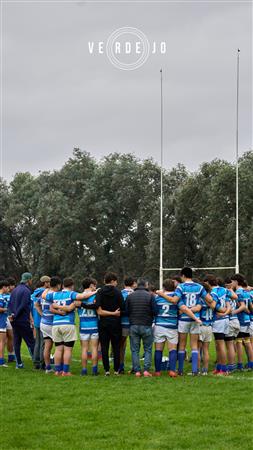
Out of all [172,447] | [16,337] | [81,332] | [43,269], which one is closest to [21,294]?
[16,337]

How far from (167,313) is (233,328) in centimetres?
166

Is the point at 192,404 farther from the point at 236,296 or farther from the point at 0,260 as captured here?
the point at 0,260

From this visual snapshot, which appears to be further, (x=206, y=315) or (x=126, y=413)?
(x=206, y=315)

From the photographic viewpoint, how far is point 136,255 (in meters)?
57.7

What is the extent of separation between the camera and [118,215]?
5866 cm

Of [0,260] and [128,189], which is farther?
[0,260]

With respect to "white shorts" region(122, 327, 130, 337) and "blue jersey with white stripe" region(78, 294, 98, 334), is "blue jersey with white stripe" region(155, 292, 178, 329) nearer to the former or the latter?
"white shorts" region(122, 327, 130, 337)

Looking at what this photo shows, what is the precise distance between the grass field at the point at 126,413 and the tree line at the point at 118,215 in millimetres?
34424

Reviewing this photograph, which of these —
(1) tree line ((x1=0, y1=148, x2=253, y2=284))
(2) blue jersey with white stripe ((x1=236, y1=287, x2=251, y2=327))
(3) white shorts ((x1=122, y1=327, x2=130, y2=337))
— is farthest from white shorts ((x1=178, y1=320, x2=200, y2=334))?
(1) tree line ((x1=0, y1=148, x2=253, y2=284))

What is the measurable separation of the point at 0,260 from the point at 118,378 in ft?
182

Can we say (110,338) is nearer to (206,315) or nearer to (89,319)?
(89,319)

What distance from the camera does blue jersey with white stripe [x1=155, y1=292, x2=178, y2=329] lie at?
13047mm

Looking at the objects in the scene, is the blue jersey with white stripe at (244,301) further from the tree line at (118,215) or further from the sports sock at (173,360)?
the tree line at (118,215)

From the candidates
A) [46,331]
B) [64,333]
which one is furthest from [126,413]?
[46,331]
